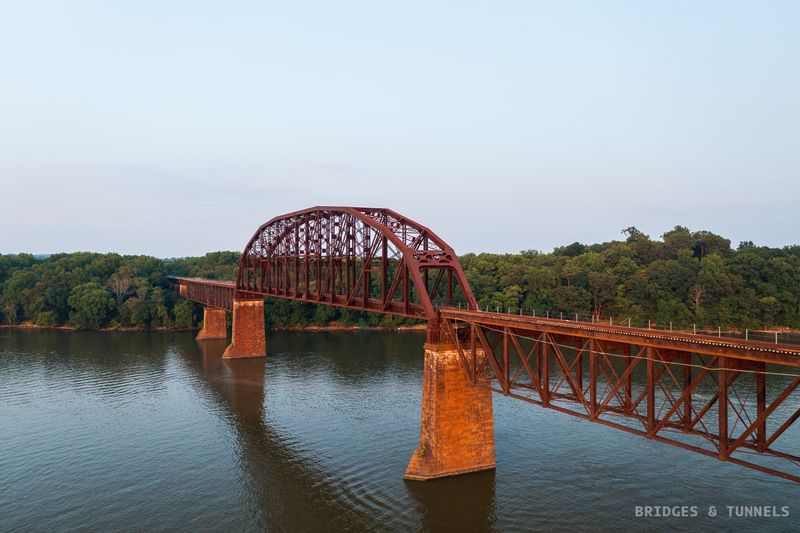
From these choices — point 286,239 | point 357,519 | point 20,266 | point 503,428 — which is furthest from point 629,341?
point 20,266

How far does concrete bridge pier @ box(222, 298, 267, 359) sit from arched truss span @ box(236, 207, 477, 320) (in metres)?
2.00

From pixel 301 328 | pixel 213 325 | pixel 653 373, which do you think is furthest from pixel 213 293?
pixel 653 373

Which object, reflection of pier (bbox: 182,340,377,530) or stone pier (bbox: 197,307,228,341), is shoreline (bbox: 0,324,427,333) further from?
reflection of pier (bbox: 182,340,377,530)

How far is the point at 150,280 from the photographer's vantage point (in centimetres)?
12925

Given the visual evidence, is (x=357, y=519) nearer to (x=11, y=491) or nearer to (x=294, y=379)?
(x=11, y=491)

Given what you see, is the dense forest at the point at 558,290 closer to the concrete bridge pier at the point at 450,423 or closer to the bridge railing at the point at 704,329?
the bridge railing at the point at 704,329

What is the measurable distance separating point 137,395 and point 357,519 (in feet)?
125

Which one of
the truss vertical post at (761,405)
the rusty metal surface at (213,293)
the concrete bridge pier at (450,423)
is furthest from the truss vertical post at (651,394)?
the rusty metal surface at (213,293)

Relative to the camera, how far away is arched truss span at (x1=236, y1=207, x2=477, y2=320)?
40125 mm

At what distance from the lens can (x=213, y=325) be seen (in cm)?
9838

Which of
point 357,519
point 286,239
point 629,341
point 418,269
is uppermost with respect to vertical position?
point 286,239

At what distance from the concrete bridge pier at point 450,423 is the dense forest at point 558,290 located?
5491cm

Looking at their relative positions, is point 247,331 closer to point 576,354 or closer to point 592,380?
point 576,354

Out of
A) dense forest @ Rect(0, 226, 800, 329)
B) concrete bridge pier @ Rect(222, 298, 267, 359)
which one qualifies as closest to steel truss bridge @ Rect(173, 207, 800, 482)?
concrete bridge pier @ Rect(222, 298, 267, 359)
